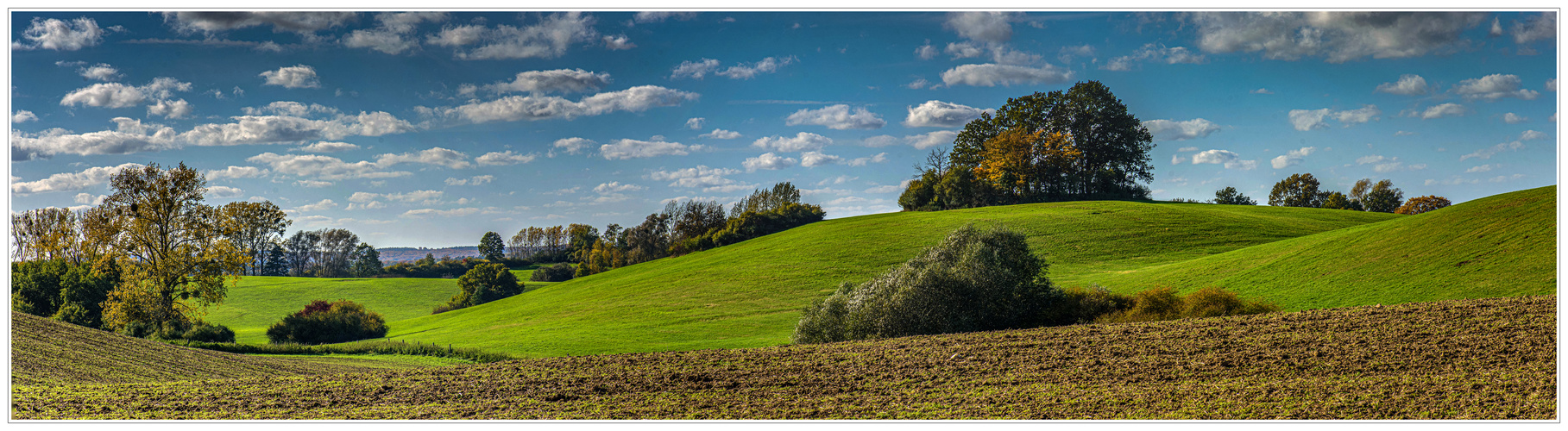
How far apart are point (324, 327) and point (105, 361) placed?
22.9 m

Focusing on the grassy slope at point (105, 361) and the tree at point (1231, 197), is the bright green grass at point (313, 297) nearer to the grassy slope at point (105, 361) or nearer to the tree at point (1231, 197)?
the grassy slope at point (105, 361)

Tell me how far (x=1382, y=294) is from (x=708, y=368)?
17.8 metres

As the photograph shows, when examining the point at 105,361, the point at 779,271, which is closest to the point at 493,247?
the point at 779,271

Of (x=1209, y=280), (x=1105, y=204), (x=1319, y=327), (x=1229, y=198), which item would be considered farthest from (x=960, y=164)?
(x=1319, y=327)

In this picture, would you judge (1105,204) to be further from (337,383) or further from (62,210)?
(62,210)

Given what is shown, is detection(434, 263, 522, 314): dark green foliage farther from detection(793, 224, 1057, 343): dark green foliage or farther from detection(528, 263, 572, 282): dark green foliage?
detection(793, 224, 1057, 343): dark green foliage

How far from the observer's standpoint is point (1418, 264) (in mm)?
20266

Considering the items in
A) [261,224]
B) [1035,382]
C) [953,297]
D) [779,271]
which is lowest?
[779,271]

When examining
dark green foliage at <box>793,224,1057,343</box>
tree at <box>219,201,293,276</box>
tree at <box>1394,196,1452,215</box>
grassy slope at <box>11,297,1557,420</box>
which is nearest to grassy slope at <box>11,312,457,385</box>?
grassy slope at <box>11,297,1557,420</box>

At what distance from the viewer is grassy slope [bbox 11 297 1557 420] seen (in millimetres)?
8570

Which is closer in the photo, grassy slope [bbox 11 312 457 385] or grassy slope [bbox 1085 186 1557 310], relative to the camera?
grassy slope [bbox 11 312 457 385]

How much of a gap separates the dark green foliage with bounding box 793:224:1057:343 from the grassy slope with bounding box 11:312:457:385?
11583 mm

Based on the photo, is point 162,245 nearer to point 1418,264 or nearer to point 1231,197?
point 1418,264

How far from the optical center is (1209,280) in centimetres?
2584
